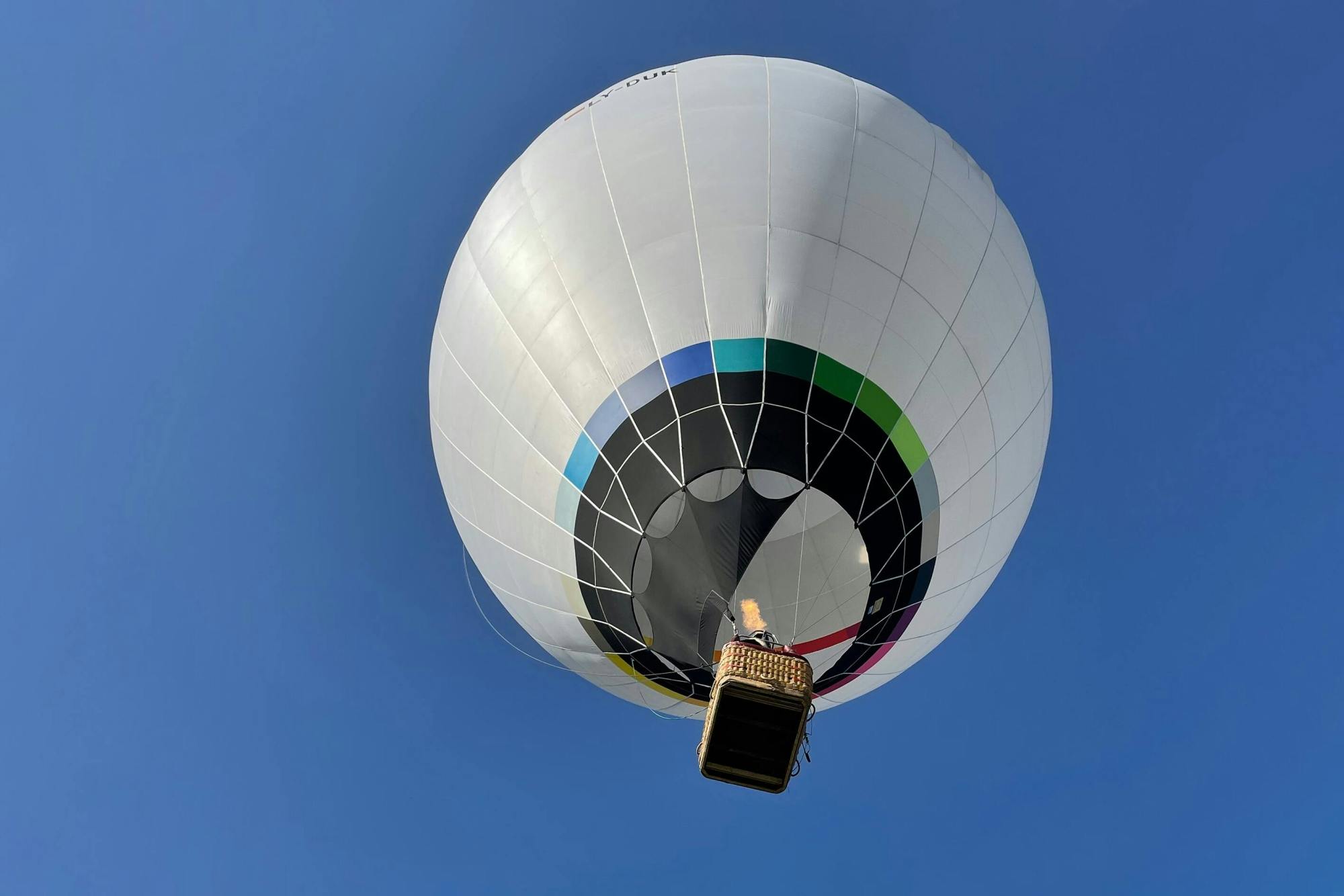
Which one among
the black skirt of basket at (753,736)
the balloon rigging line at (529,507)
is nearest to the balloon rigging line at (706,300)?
the balloon rigging line at (529,507)

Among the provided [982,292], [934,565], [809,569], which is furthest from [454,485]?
[982,292]

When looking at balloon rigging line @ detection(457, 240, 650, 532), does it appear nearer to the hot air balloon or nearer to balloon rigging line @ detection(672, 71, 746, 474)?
the hot air balloon

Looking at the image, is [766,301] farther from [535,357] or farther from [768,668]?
[768,668]

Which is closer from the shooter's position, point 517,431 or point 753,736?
point 753,736

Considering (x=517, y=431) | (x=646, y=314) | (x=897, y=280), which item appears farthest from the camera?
(x=517, y=431)

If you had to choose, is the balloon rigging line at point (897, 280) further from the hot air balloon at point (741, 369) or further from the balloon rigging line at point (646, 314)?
the balloon rigging line at point (646, 314)

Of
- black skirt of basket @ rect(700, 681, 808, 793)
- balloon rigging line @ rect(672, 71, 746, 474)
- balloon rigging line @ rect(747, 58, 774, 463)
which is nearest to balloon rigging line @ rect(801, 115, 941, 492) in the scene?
balloon rigging line @ rect(747, 58, 774, 463)

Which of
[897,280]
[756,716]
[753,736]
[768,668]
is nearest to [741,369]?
[897,280]
